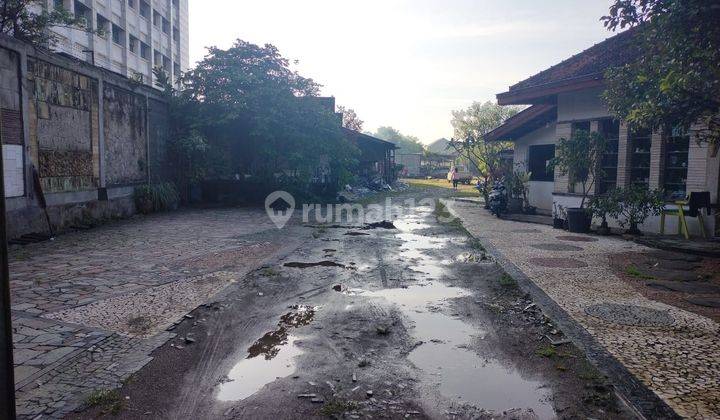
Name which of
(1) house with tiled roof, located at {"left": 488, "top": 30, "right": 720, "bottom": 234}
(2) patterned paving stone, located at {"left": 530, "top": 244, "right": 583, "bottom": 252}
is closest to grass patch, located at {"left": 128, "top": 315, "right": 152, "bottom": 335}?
(2) patterned paving stone, located at {"left": 530, "top": 244, "right": 583, "bottom": 252}

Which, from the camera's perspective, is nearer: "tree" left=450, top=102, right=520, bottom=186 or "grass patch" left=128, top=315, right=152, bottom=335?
"grass patch" left=128, top=315, right=152, bottom=335

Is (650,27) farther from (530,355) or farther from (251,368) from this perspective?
(251,368)

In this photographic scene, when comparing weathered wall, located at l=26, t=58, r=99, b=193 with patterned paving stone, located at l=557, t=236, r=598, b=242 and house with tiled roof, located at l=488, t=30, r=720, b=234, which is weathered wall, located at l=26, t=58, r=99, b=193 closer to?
house with tiled roof, located at l=488, t=30, r=720, b=234

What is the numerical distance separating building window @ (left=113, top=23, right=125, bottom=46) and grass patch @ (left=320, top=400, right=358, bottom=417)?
4061 centimetres

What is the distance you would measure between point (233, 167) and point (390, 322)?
58.0 ft

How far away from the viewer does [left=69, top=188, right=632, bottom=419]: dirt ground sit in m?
3.57

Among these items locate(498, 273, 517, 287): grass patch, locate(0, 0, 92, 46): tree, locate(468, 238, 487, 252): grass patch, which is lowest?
locate(498, 273, 517, 287): grass patch

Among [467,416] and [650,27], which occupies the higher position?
[650,27]

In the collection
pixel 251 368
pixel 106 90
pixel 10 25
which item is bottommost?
pixel 251 368

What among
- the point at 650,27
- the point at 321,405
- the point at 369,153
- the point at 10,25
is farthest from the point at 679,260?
the point at 369,153

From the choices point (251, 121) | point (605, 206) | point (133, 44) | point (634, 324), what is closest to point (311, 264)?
point (634, 324)

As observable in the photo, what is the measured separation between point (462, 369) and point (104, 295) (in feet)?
15.5

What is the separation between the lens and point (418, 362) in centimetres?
442

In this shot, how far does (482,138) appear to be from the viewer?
73.7 feet
